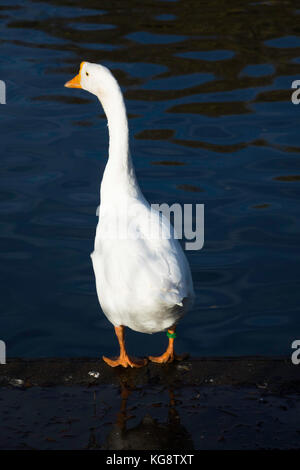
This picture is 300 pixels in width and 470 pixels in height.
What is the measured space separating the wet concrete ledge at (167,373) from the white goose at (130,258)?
0.14m

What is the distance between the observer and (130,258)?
16.8 feet

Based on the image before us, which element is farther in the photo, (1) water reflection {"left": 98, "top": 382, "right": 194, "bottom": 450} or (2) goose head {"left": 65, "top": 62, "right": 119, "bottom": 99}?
(2) goose head {"left": 65, "top": 62, "right": 119, "bottom": 99}

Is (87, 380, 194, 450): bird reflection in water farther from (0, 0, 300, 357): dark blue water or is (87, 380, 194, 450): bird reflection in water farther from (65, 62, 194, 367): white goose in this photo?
(0, 0, 300, 357): dark blue water

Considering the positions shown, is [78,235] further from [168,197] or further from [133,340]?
[133,340]

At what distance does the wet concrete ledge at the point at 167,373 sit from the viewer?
5105 mm

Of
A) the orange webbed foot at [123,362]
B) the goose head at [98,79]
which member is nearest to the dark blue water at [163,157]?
the orange webbed foot at [123,362]

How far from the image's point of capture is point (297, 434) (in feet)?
14.8

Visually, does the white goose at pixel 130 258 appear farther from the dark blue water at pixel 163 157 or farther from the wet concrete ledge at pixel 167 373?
the dark blue water at pixel 163 157

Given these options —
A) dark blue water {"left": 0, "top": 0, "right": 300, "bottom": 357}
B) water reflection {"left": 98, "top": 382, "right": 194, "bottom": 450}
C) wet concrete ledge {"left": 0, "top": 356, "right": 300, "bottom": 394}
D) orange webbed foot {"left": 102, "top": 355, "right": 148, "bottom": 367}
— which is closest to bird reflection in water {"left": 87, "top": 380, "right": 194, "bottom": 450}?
water reflection {"left": 98, "top": 382, "right": 194, "bottom": 450}

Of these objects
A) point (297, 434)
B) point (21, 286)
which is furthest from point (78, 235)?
point (297, 434)

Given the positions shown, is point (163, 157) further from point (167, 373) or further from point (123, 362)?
point (167, 373)

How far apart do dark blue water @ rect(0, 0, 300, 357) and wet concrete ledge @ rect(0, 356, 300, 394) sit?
5.95 feet

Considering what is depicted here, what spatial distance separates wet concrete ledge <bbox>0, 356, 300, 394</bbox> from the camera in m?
5.11

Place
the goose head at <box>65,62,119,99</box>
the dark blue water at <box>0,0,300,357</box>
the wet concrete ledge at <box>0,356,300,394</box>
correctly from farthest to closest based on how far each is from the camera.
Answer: the dark blue water at <box>0,0,300,357</box>
the goose head at <box>65,62,119,99</box>
the wet concrete ledge at <box>0,356,300,394</box>
